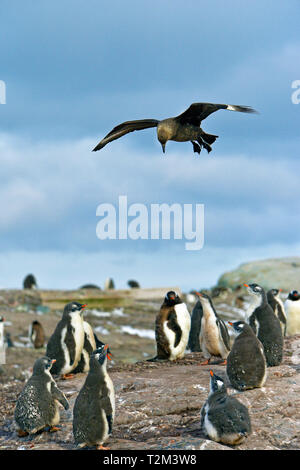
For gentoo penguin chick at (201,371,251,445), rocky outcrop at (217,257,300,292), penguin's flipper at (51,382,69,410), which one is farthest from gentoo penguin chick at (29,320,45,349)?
rocky outcrop at (217,257,300,292)

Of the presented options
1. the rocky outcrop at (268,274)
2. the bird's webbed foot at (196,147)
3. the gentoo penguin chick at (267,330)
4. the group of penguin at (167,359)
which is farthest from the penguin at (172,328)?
the rocky outcrop at (268,274)

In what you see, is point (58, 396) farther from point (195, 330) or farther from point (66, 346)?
point (195, 330)

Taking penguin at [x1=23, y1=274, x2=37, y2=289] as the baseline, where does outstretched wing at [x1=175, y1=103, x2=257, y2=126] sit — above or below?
above

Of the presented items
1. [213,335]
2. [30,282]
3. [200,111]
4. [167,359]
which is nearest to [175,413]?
[213,335]

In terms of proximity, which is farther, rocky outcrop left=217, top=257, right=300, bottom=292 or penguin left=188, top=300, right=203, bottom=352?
rocky outcrop left=217, top=257, right=300, bottom=292

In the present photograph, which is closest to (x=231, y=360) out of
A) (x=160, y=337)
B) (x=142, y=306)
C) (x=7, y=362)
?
(x=160, y=337)

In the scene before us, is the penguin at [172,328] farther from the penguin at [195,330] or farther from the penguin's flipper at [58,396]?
the penguin's flipper at [58,396]

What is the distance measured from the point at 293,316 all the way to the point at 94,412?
8.36 meters

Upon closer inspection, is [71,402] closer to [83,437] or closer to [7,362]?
[83,437]

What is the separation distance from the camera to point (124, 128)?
749 cm

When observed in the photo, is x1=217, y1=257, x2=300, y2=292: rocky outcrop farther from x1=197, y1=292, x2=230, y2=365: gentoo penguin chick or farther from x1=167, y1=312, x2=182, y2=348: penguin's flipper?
x1=197, y1=292, x2=230, y2=365: gentoo penguin chick

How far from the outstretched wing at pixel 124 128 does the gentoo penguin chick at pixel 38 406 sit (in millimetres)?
2905

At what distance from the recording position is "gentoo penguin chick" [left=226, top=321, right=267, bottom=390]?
6668 mm

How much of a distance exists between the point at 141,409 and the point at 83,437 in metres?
1.29
